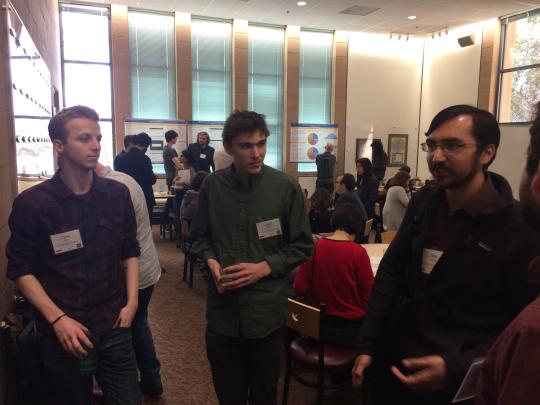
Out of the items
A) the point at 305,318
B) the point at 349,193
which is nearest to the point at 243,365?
the point at 305,318

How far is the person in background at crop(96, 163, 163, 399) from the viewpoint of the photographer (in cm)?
210

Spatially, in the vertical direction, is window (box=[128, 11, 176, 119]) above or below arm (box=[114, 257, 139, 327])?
above

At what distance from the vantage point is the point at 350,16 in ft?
28.0

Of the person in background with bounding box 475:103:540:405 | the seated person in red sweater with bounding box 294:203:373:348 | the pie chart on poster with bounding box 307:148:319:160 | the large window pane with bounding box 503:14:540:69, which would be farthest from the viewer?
the pie chart on poster with bounding box 307:148:319:160

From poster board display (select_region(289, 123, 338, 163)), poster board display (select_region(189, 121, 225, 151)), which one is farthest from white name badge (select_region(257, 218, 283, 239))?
poster board display (select_region(289, 123, 338, 163))

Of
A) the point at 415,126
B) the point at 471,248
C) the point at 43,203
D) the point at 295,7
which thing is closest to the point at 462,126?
the point at 471,248

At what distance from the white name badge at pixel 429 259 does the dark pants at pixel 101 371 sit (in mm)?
1128

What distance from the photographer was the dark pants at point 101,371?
58.9 inches

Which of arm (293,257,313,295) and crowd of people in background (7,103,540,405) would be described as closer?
crowd of people in background (7,103,540,405)

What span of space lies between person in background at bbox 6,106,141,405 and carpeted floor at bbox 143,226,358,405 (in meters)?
1.11

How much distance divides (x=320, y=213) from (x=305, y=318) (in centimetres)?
232

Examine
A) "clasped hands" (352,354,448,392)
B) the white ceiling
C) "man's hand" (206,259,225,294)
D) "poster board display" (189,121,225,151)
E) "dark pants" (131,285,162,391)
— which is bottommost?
"dark pants" (131,285,162,391)

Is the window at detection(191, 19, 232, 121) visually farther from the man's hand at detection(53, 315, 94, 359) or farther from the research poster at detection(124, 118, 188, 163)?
the man's hand at detection(53, 315, 94, 359)

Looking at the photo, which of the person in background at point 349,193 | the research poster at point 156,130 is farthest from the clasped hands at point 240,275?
the research poster at point 156,130
